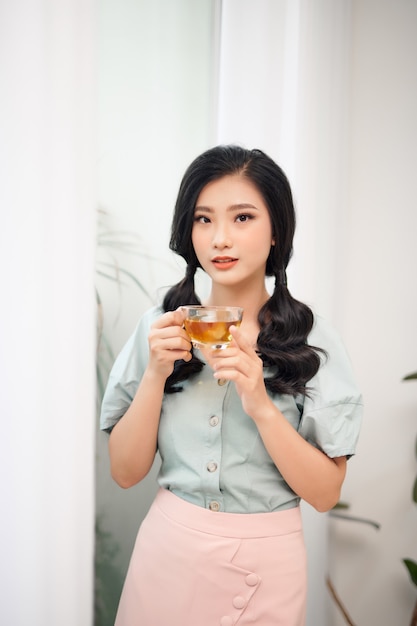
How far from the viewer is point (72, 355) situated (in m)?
1.24

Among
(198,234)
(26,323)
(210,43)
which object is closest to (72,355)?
(26,323)

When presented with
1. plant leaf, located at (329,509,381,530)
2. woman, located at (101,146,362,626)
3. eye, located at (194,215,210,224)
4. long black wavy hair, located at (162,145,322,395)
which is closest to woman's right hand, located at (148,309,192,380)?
woman, located at (101,146,362,626)

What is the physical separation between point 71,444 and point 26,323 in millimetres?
258

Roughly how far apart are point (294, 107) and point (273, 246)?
834 millimetres

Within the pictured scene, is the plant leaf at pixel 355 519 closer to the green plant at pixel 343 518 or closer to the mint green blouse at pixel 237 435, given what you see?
the green plant at pixel 343 518

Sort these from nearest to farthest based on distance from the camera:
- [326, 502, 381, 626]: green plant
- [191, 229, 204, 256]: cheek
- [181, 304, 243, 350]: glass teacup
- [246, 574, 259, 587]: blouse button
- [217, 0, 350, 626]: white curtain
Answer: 1. [181, 304, 243, 350]: glass teacup
2. [246, 574, 259, 587]: blouse button
3. [191, 229, 204, 256]: cheek
4. [217, 0, 350, 626]: white curtain
5. [326, 502, 381, 626]: green plant

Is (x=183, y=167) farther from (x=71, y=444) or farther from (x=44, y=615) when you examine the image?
(x=44, y=615)

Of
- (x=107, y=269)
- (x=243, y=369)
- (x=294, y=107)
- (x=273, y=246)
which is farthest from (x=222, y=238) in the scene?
(x=294, y=107)

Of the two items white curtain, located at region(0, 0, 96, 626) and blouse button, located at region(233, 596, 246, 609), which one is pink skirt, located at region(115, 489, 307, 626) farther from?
white curtain, located at region(0, 0, 96, 626)

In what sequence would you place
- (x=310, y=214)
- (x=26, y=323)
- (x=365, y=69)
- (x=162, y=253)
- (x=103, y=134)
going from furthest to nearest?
1. (x=365, y=69)
2. (x=310, y=214)
3. (x=162, y=253)
4. (x=103, y=134)
5. (x=26, y=323)

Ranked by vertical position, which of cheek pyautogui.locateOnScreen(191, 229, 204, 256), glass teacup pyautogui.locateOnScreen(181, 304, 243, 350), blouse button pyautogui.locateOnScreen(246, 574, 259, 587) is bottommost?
blouse button pyautogui.locateOnScreen(246, 574, 259, 587)

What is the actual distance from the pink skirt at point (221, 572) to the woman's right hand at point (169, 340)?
12.5 inches

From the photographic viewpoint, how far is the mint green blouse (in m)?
1.26

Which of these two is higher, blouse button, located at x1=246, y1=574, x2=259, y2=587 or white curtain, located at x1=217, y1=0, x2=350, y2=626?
white curtain, located at x1=217, y1=0, x2=350, y2=626
